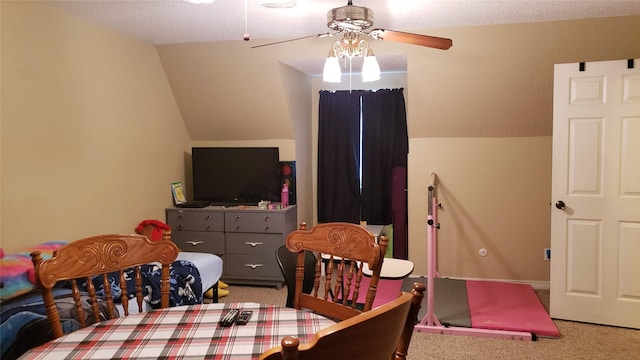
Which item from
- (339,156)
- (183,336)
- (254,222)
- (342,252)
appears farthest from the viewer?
(339,156)

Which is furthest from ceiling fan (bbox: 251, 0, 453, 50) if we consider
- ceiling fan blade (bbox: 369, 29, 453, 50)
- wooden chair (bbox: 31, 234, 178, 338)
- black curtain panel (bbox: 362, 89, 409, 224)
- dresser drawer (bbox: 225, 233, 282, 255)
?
black curtain panel (bbox: 362, 89, 409, 224)

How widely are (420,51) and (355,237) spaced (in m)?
2.55

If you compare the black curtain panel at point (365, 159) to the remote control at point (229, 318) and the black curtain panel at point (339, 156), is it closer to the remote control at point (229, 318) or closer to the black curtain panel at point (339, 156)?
the black curtain panel at point (339, 156)

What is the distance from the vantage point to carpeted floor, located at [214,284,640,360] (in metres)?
3.20

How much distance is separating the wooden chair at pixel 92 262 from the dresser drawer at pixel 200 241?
2635 millimetres

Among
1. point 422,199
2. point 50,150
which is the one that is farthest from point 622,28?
point 50,150

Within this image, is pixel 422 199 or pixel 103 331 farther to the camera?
pixel 422 199

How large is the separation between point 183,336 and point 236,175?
347 centimetres

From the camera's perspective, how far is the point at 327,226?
2182 millimetres

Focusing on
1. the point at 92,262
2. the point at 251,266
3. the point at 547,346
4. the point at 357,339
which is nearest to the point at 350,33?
the point at 92,262

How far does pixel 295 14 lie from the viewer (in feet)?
11.6

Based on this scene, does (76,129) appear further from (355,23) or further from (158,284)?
(355,23)

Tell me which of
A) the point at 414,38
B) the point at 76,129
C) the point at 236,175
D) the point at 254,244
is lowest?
the point at 254,244

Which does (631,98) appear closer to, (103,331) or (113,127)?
(103,331)
